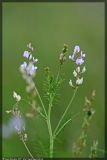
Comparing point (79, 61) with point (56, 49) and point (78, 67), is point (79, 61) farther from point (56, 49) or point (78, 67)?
point (56, 49)

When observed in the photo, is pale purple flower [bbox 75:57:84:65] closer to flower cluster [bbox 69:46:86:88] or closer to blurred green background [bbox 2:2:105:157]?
flower cluster [bbox 69:46:86:88]

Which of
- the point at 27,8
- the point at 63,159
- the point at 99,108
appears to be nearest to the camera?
the point at 63,159

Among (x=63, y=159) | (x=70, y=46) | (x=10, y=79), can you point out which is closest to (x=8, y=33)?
(x=70, y=46)

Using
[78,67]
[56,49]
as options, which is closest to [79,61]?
[78,67]

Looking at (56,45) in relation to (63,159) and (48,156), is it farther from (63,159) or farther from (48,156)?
(48,156)

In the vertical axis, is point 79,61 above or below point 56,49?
below

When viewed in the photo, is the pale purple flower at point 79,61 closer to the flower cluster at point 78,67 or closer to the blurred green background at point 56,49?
the flower cluster at point 78,67

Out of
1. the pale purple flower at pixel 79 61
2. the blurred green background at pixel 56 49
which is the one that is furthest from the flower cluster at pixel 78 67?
the blurred green background at pixel 56 49

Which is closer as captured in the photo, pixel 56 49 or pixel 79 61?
pixel 79 61

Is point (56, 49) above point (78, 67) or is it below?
above
